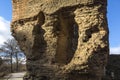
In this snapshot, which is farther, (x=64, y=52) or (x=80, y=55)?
(x=64, y=52)

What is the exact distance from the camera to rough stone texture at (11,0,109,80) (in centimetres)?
880

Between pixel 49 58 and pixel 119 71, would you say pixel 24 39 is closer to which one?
pixel 49 58

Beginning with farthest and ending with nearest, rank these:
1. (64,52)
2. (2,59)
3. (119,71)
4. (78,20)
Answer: (2,59)
(119,71)
(64,52)
(78,20)

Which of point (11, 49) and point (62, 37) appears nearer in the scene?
point (62, 37)

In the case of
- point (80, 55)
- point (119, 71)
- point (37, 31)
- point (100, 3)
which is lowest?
point (119, 71)

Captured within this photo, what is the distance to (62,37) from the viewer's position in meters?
9.91

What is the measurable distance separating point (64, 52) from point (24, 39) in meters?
1.28

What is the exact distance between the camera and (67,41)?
1007 cm

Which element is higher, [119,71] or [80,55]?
[80,55]

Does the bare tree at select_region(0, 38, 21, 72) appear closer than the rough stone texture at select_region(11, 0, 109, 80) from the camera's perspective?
No

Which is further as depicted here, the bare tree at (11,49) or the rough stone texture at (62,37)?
the bare tree at (11,49)

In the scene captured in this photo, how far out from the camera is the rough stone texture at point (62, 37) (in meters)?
8.80

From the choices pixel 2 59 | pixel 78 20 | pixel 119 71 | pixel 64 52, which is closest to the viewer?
pixel 78 20

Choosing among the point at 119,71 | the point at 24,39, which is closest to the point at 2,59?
the point at 119,71
